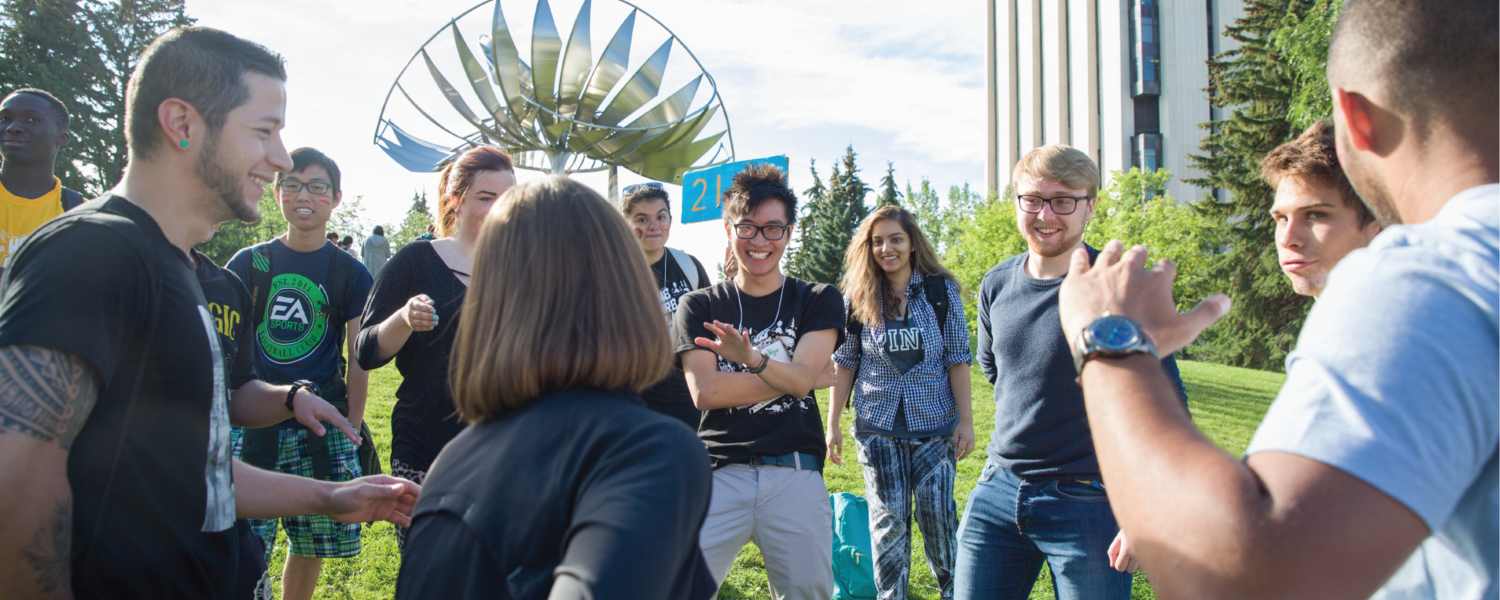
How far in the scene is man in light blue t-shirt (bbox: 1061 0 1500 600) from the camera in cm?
83

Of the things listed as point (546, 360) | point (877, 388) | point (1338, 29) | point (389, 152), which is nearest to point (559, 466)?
point (546, 360)

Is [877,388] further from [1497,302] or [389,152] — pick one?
[389,152]

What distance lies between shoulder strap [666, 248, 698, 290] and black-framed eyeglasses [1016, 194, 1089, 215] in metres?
2.15

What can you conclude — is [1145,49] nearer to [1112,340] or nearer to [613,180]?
[613,180]

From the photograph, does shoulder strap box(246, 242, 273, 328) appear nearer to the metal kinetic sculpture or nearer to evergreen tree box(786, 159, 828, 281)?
the metal kinetic sculpture

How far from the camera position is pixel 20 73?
30.0 meters

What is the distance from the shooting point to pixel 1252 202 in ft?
111

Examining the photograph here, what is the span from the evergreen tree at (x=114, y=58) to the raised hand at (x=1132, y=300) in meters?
42.9

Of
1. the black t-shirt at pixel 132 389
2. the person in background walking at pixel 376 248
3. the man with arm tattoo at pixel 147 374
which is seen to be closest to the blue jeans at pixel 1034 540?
the man with arm tattoo at pixel 147 374

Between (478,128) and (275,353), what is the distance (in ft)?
46.0

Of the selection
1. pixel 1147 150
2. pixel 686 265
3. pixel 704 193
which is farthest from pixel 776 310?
pixel 1147 150

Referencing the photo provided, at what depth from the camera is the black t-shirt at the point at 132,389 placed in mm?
1414

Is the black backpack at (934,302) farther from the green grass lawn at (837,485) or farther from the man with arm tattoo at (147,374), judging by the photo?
the man with arm tattoo at (147,374)

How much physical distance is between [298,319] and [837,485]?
4.91 meters
